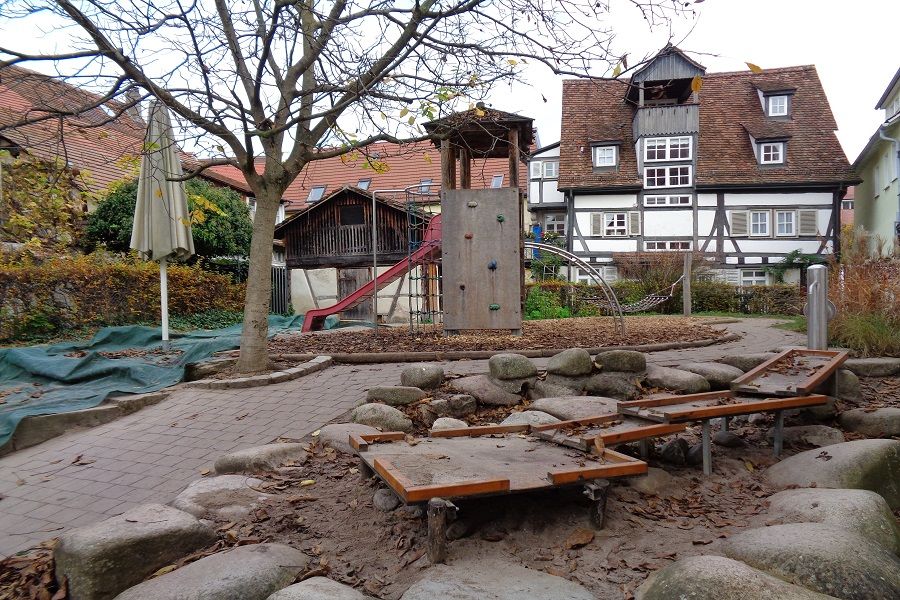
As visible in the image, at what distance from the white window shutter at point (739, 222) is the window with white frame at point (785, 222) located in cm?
114

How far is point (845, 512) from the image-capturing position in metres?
2.97

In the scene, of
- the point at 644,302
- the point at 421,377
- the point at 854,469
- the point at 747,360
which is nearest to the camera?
the point at 854,469

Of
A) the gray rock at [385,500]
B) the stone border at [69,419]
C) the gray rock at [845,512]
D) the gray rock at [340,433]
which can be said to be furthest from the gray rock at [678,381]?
the stone border at [69,419]

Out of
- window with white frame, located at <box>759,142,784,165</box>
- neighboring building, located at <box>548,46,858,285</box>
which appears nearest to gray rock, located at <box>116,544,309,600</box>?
neighboring building, located at <box>548,46,858,285</box>

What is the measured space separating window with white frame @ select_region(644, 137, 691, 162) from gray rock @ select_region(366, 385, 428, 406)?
23121mm

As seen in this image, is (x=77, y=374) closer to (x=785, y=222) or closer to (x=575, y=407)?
(x=575, y=407)

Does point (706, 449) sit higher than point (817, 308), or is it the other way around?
point (817, 308)

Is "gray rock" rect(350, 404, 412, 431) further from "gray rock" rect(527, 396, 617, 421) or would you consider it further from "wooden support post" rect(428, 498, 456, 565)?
"wooden support post" rect(428, 498, 456, 565)

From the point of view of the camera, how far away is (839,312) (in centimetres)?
758

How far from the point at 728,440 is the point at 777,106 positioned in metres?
26.6

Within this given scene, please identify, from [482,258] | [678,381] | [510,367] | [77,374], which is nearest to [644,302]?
[482,258]

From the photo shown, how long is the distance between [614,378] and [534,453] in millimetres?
2387

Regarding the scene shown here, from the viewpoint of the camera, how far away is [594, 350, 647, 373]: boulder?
18.9ft

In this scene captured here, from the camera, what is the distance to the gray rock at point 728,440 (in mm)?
4691
